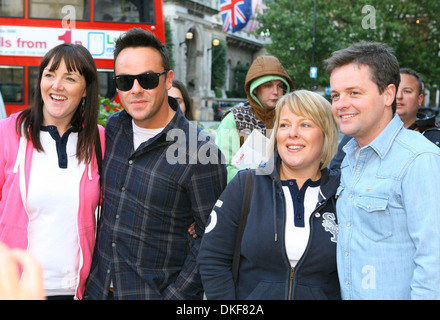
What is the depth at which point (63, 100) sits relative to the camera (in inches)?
101

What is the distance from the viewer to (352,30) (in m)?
20.0

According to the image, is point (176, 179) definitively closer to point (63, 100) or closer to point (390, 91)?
point (63, 100)

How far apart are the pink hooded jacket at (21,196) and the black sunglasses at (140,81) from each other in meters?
0.45

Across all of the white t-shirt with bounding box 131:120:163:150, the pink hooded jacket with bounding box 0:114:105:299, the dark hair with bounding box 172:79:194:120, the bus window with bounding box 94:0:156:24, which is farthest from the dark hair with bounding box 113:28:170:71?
the bus window with bounding box 94:0:156:24

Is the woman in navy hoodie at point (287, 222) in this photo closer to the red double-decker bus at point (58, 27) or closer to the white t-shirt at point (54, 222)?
the white t-shirt at point (54, 222)

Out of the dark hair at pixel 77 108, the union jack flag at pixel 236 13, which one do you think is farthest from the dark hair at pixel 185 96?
the union jack flag at pixel 236 13

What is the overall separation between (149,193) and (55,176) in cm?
52

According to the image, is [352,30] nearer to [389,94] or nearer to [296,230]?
[389,94]

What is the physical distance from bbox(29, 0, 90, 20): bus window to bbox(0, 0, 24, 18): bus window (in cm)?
21

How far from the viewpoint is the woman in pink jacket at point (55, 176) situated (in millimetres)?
2359

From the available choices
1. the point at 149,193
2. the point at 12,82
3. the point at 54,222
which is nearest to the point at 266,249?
the point at 149,193

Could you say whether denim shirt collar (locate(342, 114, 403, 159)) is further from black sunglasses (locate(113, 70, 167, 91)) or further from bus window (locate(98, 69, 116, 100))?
bus window (locate(98, 69, 116, 100))

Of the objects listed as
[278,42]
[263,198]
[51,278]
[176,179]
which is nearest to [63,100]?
[176,179]

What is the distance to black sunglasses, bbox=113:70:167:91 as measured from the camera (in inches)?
100
